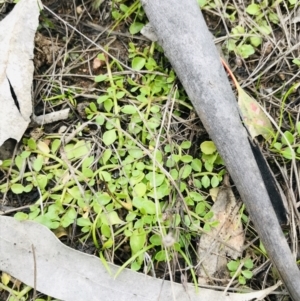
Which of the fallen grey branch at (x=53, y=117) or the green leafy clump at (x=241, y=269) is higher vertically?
the fallen grey branch at (x=53, y=117)

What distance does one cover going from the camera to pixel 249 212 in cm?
179

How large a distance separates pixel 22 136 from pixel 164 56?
25.4 inches

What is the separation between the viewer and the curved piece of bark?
1730mm

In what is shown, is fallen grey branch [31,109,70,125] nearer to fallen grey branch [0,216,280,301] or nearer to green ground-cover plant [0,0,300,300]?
green ground-cover plant [0,0,300,300]

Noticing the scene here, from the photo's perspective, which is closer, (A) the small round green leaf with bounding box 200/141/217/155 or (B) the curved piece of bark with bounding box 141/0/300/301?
(B) the curved piece of bark with bounding box 141/0/300/301

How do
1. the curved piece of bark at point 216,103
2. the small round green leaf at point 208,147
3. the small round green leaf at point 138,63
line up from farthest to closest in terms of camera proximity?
the small round green leaf at point 138,63
the small round green leaf at point 208,147
the curved piece of bark at point 216,103

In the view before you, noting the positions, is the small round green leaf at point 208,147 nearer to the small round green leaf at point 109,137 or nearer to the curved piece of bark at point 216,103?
the curved piece of bark at point 216,103

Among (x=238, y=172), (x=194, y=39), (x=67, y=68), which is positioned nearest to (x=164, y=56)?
(x=194, y=39)

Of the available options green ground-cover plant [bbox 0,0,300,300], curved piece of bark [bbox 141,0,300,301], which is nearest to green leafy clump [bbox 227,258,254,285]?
green ground-cover plant [bbox 0,0,300,300]

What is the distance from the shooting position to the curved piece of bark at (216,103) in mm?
1730

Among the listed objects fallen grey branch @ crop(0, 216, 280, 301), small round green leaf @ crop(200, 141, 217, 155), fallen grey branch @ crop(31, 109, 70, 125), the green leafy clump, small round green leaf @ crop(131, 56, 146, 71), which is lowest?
the green leafy clump

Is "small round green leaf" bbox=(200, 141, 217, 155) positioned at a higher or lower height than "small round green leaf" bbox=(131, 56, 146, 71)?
lower

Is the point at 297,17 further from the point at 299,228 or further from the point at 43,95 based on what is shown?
the point at 43,95

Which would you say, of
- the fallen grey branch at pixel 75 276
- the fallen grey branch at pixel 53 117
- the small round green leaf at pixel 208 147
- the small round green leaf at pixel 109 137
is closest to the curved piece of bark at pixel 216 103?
the small round green leaf at pixel 208 147
